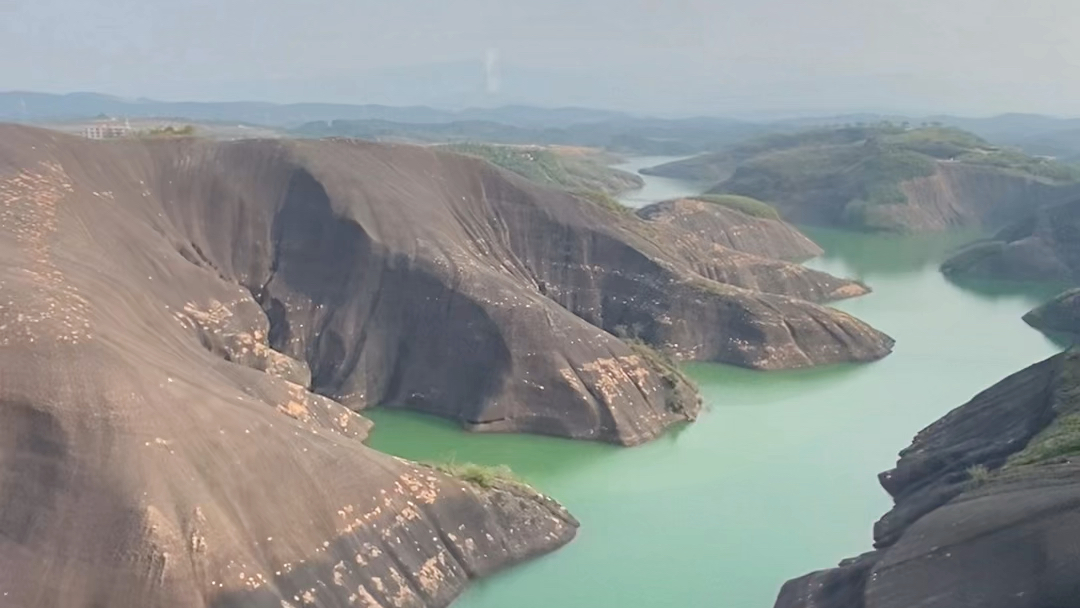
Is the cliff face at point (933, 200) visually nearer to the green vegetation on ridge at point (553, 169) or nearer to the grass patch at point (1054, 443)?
the green vegetation on ridge at point (553, 169)

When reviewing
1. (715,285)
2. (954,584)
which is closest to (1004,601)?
(954,584)

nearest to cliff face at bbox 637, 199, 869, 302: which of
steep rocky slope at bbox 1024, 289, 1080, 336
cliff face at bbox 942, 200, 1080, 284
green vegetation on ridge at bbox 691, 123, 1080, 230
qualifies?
steep rocky slope at bbox 1024, 289, 1080, 336

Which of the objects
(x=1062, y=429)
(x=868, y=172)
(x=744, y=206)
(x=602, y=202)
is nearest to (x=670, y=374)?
(x=1062, y=429)

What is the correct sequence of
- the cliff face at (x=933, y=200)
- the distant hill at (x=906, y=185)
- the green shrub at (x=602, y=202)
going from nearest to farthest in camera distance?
the green shrub at (x=602, y=202), the cliff face at (x=933, y=200), the distant hill at (x=906, y=185)

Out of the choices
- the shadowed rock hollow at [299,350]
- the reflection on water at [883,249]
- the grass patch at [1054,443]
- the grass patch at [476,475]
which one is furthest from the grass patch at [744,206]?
the grass patch at [476,475]

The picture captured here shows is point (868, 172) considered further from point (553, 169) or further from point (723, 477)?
point (723, 477)

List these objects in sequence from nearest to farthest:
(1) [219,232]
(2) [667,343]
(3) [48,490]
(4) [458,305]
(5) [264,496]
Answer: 1. (3) [48,490]
2. (5) [264,496]
3. (4) [458,305]
4. (1) [219,232]
5. (2) [667,343]

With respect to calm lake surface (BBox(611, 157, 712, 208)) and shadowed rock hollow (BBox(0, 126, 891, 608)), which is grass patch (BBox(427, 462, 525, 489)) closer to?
shadowed rock hollow (BBox(0, 126, 891, 608))

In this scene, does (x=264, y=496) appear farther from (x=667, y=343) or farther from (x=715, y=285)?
(x=715, y=285)
